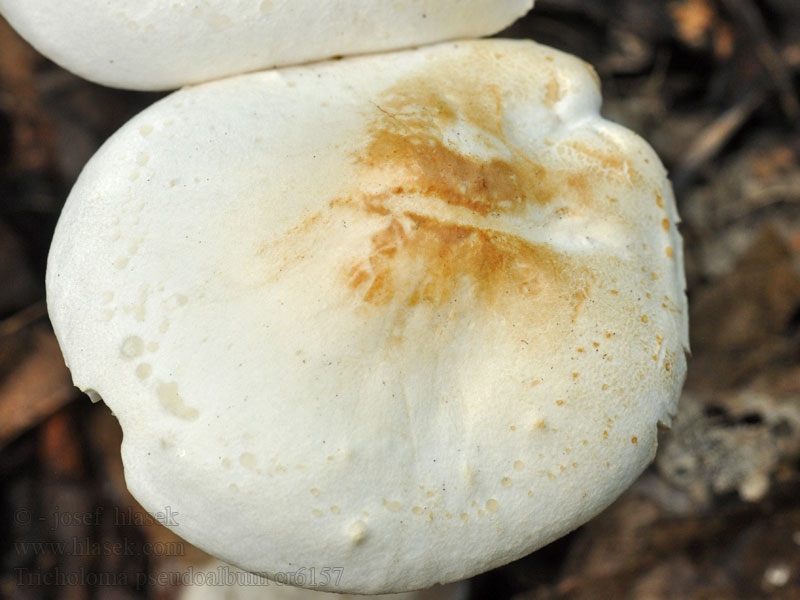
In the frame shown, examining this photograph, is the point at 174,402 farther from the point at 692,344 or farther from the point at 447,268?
the point at 692,344

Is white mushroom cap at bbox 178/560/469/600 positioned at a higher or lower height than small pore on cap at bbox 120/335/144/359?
lower

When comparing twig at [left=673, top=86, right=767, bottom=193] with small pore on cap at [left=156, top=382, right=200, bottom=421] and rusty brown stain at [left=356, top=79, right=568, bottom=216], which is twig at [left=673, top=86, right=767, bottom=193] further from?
small pore on cap at [left=156, top=382, right=200, bottom=421]

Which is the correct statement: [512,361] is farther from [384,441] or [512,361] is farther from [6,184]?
[6,184]

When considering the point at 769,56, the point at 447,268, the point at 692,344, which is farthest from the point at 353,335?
the point at 769,56

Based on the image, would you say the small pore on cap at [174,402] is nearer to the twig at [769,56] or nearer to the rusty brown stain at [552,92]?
the rusty brown stain at [552,92]

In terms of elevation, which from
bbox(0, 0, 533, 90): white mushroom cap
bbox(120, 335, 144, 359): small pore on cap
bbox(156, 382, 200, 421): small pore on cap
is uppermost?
bbox(0, 0, 533, 90): white mushroom cap

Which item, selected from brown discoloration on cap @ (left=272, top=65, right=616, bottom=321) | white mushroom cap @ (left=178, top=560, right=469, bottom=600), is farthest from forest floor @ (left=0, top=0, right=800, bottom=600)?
brown discoloration on cap @ (left=272, top=65, right=616, bottom=321)
